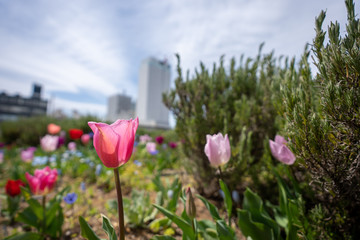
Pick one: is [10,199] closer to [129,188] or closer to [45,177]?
[45,177]

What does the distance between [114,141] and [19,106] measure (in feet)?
260

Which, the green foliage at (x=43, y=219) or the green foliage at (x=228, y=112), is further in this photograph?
the green foliage at (x=228, y=112)

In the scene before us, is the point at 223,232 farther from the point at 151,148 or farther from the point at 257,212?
the point at 151,148

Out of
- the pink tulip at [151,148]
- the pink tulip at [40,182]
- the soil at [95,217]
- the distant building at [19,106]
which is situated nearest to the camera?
the pink tulip at [40,182]

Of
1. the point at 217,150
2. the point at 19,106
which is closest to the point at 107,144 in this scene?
the point at 217,150

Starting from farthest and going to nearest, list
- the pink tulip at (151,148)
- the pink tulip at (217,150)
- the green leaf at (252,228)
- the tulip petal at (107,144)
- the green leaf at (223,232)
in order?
the pink tulip at (151,148)
the pink tulip at (217,150)
the green leaf at (252,228)
the green leaf at (223,232)
the tulip petal at (107,144)

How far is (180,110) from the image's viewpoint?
2.24 metres

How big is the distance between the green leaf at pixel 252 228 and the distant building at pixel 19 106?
221ft

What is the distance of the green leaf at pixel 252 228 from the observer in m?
1.15

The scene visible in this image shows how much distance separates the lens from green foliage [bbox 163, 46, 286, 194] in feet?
6.15

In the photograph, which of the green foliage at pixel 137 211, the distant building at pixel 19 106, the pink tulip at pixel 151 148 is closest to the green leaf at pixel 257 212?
the green foliage at pixel 137 211

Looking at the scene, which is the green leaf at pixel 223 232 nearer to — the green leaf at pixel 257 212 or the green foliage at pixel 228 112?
the green leaf at pixel 257 212

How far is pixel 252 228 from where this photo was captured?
1.18 m

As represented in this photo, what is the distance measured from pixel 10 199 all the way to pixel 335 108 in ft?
9.36
